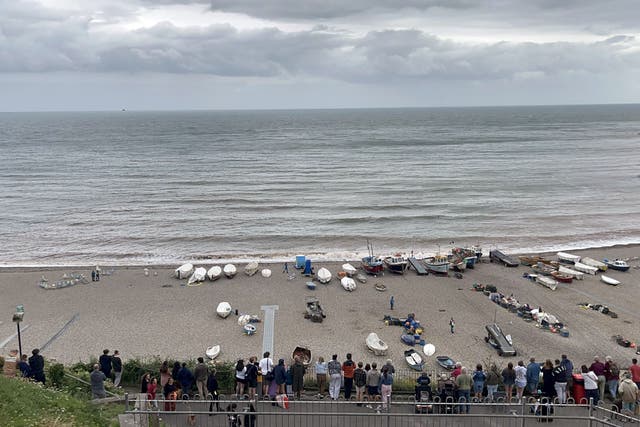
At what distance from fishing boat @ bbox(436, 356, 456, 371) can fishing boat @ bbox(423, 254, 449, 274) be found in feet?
39.2

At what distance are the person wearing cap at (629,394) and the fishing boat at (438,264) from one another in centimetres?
1824

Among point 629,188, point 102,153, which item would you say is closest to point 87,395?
point 629,188

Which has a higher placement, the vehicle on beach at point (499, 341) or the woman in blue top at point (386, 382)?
the woman in blue top at point (386, 382)

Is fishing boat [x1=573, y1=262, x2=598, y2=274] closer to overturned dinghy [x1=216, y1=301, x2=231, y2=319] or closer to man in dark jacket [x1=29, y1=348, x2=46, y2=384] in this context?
overturned dinghy [x1=216, y1=301, x2=231, y2=319]

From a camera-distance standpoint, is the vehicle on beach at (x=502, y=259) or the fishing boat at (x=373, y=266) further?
the vehicle on beach at (x=502, y=259)

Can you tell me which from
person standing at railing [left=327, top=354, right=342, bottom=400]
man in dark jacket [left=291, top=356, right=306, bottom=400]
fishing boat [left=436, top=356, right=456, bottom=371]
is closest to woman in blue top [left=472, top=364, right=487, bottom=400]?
person standing at railing [left=327, top=354, right=342, bottom=400]

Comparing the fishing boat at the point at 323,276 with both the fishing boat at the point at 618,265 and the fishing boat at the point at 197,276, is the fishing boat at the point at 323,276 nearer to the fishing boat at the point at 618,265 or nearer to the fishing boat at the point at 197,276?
the fishing boat at the point at 197,276

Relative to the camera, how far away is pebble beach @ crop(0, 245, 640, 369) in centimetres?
2222

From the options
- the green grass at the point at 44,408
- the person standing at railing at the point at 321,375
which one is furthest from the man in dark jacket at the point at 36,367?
the person standing at railing at the point at 321,375

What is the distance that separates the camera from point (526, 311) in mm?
26062

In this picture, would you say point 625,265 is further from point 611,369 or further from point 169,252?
point 169,252

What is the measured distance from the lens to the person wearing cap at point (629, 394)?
45.8 ft

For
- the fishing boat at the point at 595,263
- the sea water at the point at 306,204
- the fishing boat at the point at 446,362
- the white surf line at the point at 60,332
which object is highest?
the sea water at the point at 306,204

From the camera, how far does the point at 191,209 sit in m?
52.3
